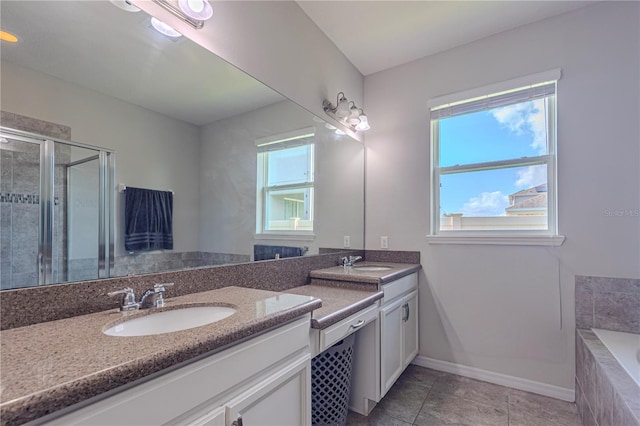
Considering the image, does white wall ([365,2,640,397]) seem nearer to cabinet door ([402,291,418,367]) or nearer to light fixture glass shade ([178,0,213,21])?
cabinet door ([402,291,418,367])

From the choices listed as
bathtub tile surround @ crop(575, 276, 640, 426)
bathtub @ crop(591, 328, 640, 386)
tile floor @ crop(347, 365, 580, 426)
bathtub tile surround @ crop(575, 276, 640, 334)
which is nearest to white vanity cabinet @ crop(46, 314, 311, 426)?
tile floor @ crop(347, 365, 580, 426)

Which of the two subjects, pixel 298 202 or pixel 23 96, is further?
pixel 298 202

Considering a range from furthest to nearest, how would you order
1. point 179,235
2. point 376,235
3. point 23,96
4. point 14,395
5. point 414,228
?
1. point 376,235
2. point 414,228
3. point 179,235
4. point 23,96
5. point 14,395

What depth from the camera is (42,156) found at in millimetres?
901

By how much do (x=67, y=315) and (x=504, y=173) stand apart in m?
2.66

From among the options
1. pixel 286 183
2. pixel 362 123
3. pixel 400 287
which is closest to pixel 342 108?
pixel 362 123

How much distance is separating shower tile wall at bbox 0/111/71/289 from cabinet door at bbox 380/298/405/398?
163 cm

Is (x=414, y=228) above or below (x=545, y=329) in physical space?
above

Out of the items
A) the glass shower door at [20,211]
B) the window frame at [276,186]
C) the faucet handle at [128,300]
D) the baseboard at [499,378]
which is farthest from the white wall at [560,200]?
the glass shower door at [20,211]

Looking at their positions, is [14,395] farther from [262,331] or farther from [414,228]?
[414,228]

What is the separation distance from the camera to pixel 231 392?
0.85 metres

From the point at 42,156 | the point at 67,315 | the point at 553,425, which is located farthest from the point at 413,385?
the point at 42,156

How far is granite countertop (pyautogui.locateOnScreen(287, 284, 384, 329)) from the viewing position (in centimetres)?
129

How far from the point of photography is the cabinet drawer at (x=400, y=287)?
1.92 metres
